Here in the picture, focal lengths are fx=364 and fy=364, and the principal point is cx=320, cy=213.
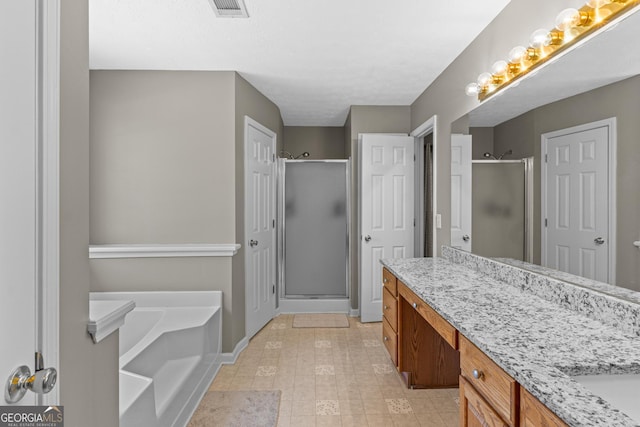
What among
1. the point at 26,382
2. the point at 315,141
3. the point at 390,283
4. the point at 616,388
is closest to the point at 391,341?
the point at 390,283

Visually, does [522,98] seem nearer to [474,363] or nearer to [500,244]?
[500,244]

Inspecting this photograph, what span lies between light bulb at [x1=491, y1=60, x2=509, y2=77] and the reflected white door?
208cm

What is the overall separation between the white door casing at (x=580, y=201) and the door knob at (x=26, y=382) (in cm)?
179

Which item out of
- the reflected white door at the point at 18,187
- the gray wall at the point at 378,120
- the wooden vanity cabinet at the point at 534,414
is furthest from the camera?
the gray wall at the point at 378,120

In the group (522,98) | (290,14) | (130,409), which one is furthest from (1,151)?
(522,98)

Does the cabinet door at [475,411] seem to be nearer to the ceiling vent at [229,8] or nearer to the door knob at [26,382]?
the door knob at [26,382]

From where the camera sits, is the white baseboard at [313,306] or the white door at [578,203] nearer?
the white door at [578,203]

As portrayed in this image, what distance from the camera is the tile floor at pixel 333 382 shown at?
7.07 ft

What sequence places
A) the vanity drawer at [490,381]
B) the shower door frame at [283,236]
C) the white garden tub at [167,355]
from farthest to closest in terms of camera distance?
the shower door frame at [283,236], the white garden tub at [167,355], the vanity drawer at [490,381]

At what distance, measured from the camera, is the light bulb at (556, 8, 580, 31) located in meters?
1.45

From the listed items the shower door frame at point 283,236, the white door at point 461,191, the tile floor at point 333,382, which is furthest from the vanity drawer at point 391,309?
the shower door frame at point 283,236

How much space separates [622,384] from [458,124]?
200 cm

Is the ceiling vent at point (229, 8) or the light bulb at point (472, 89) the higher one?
the ceiling vent at point (229, 8)

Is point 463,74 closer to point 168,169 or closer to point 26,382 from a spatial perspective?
point 168,169
